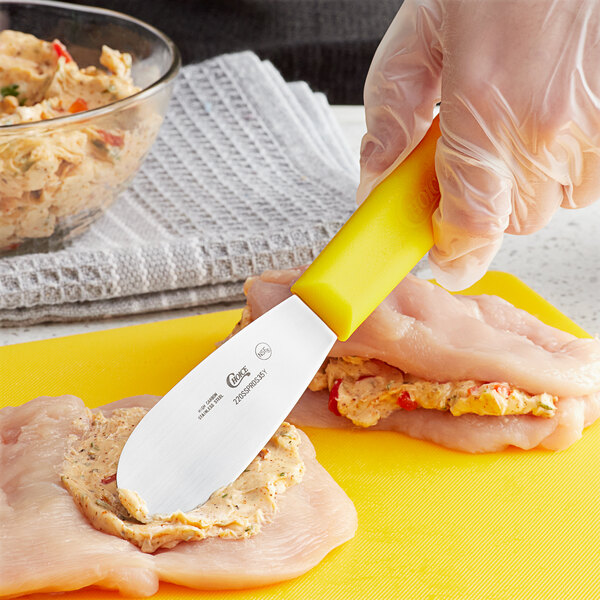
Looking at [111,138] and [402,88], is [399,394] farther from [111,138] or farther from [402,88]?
[111,138]

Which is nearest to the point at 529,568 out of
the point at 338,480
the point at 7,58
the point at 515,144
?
the point at 338,480

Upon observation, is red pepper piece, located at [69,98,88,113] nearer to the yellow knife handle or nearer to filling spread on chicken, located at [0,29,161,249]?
filling spread on chicken, located at [0,29,161,249]

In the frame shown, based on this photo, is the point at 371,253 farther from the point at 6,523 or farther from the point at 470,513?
the point at 6,523

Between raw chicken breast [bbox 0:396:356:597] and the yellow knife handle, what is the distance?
27 centimetres

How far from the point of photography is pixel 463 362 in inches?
58.3

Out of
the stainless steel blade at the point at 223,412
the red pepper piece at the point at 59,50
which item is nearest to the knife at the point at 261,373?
the stainless steel blade at the point at 223,412

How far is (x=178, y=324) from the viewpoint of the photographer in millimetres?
1828

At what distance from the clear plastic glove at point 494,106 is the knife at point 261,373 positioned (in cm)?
11

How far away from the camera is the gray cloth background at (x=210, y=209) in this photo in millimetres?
1853

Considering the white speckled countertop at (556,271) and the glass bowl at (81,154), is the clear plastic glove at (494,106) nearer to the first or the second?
the white speckled countertop at (556,271)

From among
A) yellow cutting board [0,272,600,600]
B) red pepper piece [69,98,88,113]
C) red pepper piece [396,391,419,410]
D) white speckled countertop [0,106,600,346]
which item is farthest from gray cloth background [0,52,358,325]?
red pepper piece [396,391,419,410]

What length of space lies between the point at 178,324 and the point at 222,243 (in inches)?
8.9

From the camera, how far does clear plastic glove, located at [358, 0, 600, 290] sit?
1.29 meters

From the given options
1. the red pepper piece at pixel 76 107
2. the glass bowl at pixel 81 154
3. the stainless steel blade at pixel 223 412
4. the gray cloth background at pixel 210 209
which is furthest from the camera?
the red pepper piece at pixel 76 107
